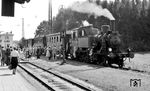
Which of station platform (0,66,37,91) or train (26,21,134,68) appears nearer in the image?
station platform (0,66,37,91)

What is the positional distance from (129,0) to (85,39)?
239ft

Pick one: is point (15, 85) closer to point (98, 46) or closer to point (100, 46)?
point (100, 46)

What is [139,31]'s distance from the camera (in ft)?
246

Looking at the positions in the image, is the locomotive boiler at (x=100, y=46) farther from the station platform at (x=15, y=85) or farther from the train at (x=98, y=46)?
the station platform at (x=15, y=85)

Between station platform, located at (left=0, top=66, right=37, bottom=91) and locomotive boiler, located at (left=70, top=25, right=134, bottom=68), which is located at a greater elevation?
locomotive boiler, located at (left=70, top=25, right=134, bottom=68)

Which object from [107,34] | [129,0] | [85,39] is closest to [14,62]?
[107,34]

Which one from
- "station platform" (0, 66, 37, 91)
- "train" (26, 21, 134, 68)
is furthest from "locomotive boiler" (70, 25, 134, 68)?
"station platform" (0, 66, 37, 91)

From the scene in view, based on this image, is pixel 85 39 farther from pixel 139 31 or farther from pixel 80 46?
pixel 139 31

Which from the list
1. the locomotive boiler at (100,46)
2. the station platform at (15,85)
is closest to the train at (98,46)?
the locomotive boiler at (100,46)

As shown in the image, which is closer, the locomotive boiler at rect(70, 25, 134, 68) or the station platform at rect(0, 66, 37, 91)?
the station platform at rect(0, 66, 37, 91)

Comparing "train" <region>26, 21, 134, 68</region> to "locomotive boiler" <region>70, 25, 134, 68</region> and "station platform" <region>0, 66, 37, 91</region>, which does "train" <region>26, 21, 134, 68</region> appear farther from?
"station platform" <region>0, 66, 37, 91</region>

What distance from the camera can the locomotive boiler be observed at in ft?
76.3

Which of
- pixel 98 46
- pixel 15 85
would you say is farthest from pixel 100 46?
pixel 15 85

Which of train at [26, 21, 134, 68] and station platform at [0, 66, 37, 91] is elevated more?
train at [26, 21, 134, 68]
